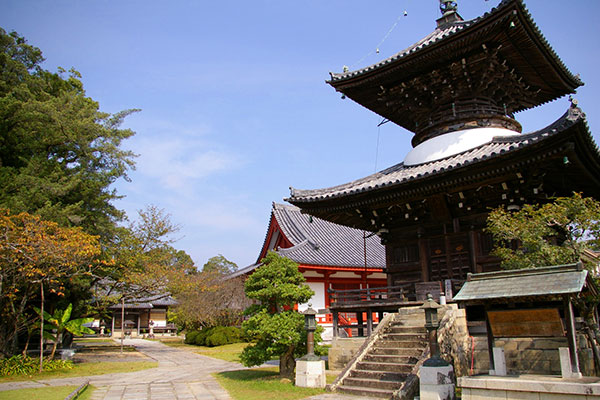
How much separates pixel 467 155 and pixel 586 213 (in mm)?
4177

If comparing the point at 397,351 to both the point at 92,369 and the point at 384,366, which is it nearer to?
the point at 384,366

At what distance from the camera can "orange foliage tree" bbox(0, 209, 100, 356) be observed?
13984 millimetres

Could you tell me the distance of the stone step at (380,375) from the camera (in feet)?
31.3

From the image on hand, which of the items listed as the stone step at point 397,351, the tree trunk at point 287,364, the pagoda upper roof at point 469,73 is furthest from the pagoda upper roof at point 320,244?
the stone step at point 397,351

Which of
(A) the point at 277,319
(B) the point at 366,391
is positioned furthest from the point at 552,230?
(A) the point at 277,319

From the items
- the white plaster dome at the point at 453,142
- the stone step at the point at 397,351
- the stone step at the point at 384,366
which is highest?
the white plaster dome at the point at 453,142

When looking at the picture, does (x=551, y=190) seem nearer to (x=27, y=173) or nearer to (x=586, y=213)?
(x=586, y=213)

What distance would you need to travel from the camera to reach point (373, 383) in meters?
9.70

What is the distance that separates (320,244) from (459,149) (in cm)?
1413

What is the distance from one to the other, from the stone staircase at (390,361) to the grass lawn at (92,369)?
32.3 feet

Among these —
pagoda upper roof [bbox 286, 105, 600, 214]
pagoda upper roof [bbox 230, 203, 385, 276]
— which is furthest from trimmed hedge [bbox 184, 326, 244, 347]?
pagoda upper roof [bbox 286, 105, 600, 214]

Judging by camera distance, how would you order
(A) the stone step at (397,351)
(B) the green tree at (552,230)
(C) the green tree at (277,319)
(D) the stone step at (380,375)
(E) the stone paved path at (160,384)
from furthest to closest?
(C) the green tree at (277,319), (E) the stone paved path at (160,384), (A) the stone step at (397,351), (D) the stone step at (380,375), (B) the green tree at (552,230)

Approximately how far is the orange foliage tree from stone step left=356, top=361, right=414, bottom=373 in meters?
10.6

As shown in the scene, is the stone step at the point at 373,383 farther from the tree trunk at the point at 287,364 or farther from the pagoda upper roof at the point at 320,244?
the pagoda upper roof at the point at 320,244
